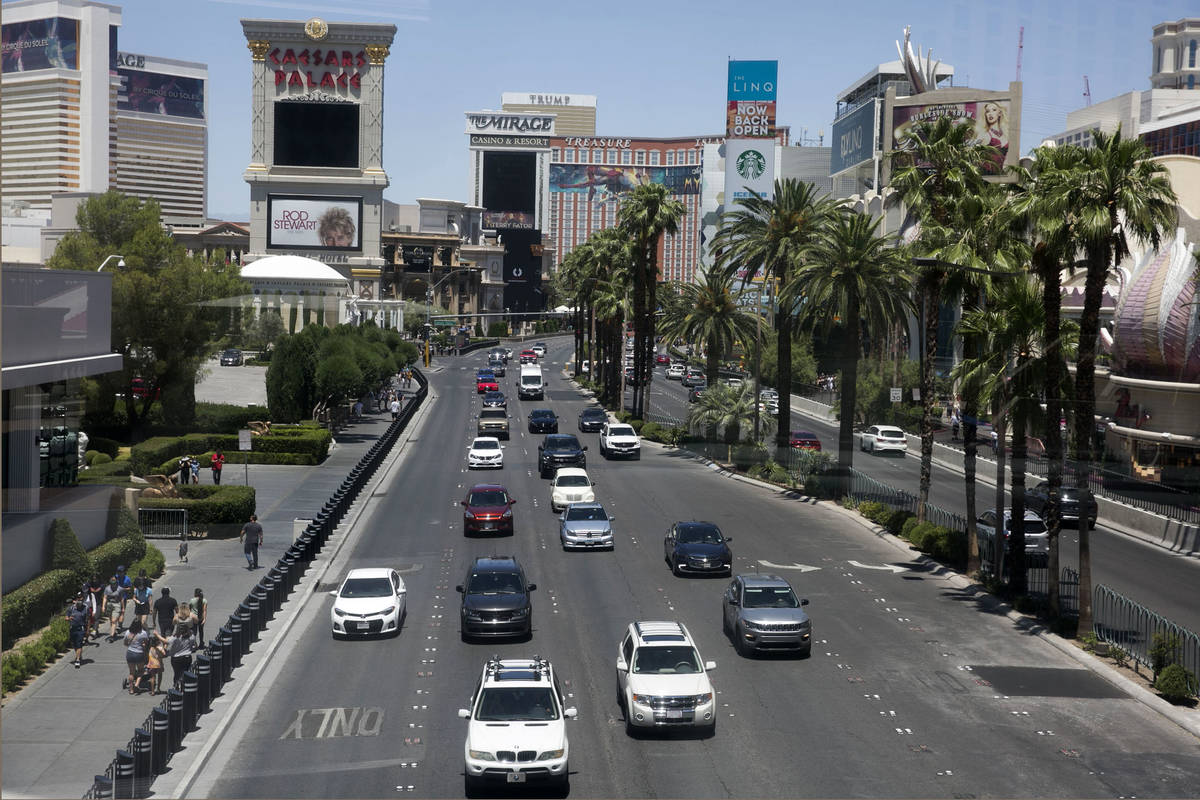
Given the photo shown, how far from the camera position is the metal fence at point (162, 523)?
38.2 metres

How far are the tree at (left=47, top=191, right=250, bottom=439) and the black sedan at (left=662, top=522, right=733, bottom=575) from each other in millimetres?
32564

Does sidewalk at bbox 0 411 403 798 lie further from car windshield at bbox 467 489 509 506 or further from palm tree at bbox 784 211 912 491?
palm tree at bbox 784 211 912 491

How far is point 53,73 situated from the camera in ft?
417

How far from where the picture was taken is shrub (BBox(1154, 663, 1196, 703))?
2216 centimetres

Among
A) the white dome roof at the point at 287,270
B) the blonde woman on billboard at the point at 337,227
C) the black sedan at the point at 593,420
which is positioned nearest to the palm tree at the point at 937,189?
the black sedan at the point at 593,420

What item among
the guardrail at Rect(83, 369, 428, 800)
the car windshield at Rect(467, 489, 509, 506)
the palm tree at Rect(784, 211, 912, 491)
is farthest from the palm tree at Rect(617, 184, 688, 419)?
the guardrail at Rect(83, 369, 428, 800)

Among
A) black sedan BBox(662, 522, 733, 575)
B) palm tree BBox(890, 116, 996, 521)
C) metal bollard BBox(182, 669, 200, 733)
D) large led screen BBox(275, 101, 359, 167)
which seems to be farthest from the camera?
large led screen BBox(275, 101, 359, 167)

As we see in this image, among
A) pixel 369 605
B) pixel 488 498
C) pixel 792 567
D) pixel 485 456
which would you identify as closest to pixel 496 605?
pixel 369 605

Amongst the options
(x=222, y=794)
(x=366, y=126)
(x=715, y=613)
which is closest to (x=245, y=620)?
(x=222, y=794)

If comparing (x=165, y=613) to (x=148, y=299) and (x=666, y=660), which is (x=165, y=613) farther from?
(x=148, y=299)

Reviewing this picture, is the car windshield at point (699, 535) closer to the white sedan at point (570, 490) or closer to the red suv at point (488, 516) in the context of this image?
the red suv at point (488, 516)

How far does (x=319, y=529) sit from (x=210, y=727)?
17.0 meters

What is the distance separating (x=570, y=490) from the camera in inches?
1736

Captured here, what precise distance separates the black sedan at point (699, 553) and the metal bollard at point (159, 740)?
1730 centimetres
